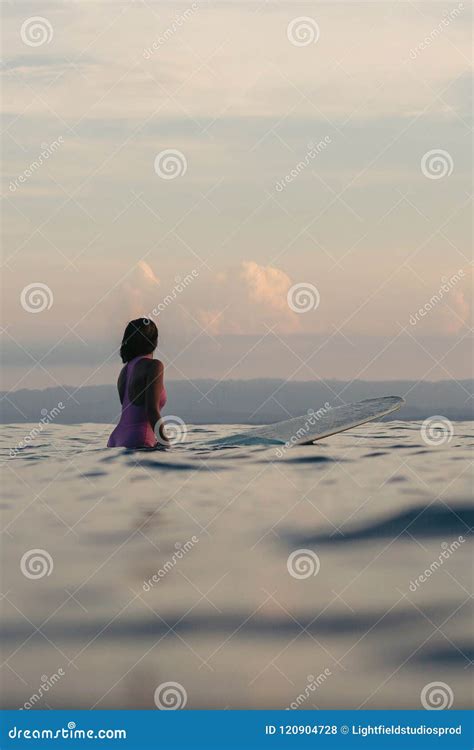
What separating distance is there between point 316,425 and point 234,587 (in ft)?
18.9

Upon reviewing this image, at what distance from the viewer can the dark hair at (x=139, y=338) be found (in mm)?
8156

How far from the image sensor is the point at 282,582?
4859 mm

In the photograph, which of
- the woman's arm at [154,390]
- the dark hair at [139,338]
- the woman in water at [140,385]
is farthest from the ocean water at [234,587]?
the dark hair at [139,338]

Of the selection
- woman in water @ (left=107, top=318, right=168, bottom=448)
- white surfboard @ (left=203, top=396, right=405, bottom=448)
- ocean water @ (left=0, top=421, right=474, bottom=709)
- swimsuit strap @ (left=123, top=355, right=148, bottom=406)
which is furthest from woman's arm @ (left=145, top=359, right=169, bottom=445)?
white surfboard @ (left=203, top=396, right=405, bottom=448)

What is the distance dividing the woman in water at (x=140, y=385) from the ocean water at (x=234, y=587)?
253 mm

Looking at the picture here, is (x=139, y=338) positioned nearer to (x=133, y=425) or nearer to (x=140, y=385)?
(x=140, y=385)

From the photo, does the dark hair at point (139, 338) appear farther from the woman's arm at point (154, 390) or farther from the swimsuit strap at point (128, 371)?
the woman's arm at point (154, 390)

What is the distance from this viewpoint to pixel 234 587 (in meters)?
4.77

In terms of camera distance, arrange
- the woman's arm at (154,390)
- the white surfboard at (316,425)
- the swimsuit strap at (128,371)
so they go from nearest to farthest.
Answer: the woman's arm at (154,390)
the swimsuit strap at (128,371)
the white surfboard at (316,425)

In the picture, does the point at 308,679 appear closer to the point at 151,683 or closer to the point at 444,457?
the point at 151,683

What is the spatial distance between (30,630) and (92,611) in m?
0.33

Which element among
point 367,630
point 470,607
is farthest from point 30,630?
point 470,607

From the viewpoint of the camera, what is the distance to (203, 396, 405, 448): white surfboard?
9.93 m

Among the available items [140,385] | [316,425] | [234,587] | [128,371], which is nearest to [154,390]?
[140,385]
